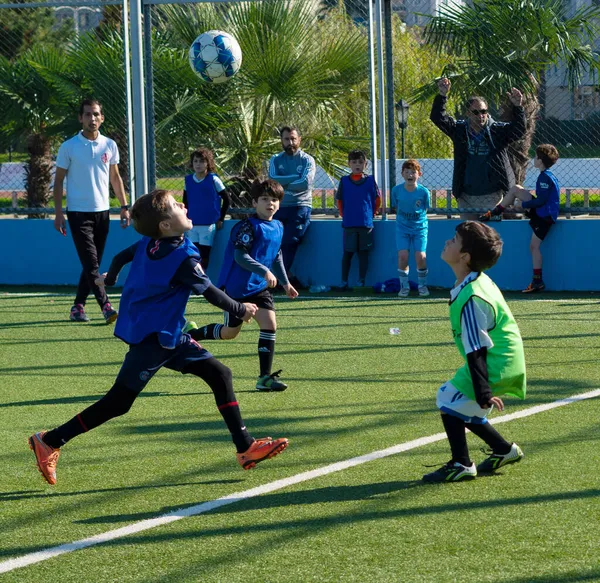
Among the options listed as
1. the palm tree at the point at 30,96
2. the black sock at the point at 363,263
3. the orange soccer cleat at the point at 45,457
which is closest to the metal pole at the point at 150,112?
the black sock at the point at 363,263

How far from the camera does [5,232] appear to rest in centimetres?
1426

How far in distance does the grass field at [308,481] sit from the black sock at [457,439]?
13 cm

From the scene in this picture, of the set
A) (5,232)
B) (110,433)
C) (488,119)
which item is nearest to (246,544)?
(110,433)

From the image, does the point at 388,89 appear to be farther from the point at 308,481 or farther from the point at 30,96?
the point at 308,481

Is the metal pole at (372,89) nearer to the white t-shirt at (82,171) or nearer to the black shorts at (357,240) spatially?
the black shorts at (357,240)

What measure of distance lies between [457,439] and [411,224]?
758 cm

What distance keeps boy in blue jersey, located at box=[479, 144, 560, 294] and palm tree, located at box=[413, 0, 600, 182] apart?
836 millimetres

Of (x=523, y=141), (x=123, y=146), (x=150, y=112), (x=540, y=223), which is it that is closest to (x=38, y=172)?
(x=123, y=146)

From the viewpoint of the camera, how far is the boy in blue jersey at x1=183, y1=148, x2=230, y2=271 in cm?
1291

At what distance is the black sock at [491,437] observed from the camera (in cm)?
505

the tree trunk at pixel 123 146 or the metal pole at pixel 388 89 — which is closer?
the metal pole at pixel 388 89

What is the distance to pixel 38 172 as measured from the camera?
79.4ft

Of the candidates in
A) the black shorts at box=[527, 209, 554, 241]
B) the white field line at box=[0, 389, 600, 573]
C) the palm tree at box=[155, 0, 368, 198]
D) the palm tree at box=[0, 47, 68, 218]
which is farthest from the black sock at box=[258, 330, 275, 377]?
the palm tree at box=[0, 47, 68, 218]

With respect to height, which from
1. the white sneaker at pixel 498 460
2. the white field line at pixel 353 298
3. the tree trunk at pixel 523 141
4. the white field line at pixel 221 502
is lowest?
the white field line at pixel 221 502
